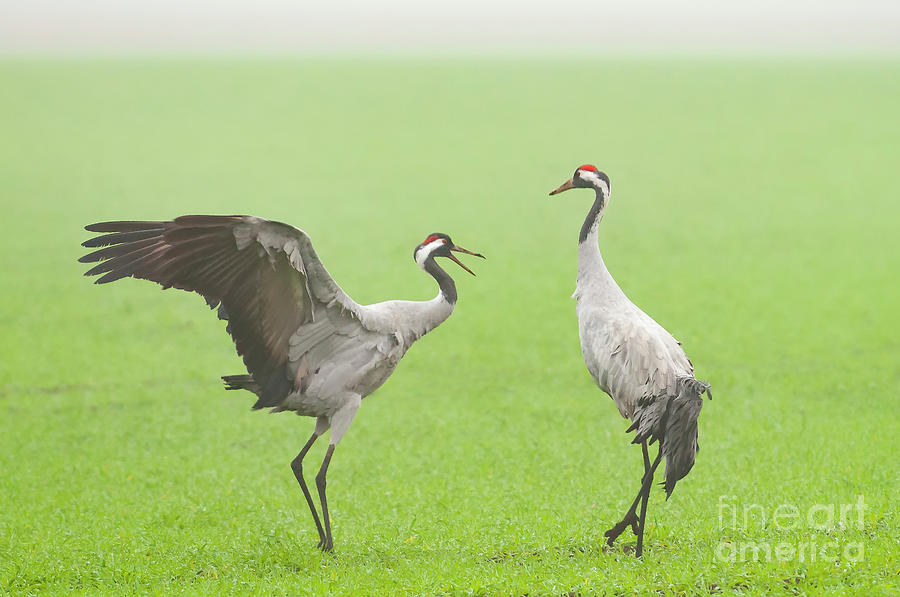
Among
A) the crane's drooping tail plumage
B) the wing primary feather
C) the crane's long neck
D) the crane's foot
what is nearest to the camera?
the wing primary feather

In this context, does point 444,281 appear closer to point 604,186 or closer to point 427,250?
point 427,250

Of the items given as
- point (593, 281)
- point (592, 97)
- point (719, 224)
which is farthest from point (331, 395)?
point (592, 97)

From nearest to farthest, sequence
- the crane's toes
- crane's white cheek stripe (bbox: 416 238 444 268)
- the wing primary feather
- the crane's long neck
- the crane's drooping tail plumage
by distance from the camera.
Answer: the wing primary feather < the crane's drooping tail plumage < the crane's long neck < the crane's toes < crane's white cheek stripe (bbox: 416 238 444 268)

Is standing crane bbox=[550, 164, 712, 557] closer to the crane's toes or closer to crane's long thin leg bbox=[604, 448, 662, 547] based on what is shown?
crane's long thin leg bbox=[604, 448, 662, 547]

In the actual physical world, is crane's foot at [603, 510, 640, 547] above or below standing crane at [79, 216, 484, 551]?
below

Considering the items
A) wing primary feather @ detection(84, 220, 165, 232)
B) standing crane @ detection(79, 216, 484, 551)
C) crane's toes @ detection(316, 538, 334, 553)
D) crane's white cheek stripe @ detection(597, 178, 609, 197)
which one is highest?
crane's white cheek stripe @ detection(597, 178, 609, 197)

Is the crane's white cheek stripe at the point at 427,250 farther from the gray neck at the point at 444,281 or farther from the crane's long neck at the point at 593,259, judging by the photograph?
the crane's long neck at the point at 593,259

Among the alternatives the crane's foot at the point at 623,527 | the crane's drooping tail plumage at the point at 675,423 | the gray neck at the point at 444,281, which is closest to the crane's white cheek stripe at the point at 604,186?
the gray neck at the point at 444,281

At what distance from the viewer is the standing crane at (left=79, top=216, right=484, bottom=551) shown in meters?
5.67

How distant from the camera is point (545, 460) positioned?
9180 mm

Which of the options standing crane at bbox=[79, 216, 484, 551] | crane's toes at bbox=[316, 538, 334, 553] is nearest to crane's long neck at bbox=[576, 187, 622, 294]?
standing crane at bbox=[79, 216, 484, 551]

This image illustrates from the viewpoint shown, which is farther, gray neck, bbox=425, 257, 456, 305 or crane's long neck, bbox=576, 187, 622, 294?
gray neck, bbox=425, 257, 456, 305

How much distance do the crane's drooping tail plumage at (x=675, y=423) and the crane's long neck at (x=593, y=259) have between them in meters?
0.86

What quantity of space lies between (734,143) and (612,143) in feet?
9.82
